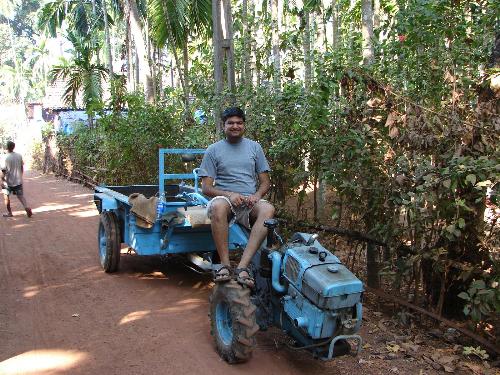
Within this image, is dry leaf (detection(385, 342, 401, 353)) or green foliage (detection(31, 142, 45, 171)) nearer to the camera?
dry leaf (detection(385, 342, 401, 353))

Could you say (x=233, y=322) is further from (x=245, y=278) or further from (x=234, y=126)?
(x=234, y=126)

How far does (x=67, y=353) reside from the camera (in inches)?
174

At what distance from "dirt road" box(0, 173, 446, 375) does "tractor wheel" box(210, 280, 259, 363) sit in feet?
0.54

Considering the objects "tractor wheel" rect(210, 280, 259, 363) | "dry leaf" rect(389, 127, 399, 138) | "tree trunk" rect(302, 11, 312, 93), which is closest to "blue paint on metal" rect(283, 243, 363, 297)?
"tractor wheel" rect(210, 280, 259, 363)

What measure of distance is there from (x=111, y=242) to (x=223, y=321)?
9.33 feet

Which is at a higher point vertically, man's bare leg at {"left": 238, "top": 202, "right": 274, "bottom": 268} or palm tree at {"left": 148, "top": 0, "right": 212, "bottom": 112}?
palm tree at {"left": 148, "top": 0, "right": 212, "bottom": 112}

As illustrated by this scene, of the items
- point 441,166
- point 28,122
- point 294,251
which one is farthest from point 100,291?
point 28,122

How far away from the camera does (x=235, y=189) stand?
16.1 ft

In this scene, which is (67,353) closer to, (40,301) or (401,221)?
(40,301)

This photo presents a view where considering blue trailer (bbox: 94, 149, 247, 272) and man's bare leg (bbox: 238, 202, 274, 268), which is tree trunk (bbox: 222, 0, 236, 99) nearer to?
blue trailer (bbox: 94, 149, 247, 272)

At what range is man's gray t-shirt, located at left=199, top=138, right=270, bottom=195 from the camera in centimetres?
489

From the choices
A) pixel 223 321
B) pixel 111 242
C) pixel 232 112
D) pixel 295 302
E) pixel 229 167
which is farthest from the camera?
pixel 111 242

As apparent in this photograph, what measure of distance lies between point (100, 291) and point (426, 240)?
156 inches

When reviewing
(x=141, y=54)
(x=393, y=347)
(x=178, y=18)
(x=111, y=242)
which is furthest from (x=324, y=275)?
(x=141, y=54)
